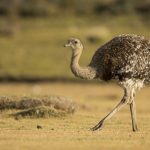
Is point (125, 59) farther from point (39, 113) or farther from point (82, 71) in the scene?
point (39, 113)

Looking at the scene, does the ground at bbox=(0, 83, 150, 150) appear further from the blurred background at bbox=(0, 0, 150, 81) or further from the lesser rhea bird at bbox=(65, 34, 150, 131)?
the blurred background at bbox=(0, 0, 150, 81)

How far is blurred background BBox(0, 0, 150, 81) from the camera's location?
129 ft

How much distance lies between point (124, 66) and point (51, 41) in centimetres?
2753

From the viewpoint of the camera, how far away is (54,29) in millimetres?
48438

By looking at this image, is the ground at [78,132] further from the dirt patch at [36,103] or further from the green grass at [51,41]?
the green grass at [51,41]

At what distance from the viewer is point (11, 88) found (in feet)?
117

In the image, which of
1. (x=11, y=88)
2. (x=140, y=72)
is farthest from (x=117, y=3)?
(x=140, y=72)

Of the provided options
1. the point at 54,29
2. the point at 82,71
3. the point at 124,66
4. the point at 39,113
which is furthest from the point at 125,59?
the point at 54,29

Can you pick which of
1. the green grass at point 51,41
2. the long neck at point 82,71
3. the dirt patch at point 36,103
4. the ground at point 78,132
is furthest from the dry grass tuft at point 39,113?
the green grass at point 51,41

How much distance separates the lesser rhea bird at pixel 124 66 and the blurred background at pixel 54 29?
20.2 m

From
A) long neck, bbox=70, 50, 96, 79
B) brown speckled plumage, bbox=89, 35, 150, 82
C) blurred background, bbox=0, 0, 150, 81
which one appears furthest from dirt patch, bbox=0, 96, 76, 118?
blurred background, bbox=0, 0, 150, 81

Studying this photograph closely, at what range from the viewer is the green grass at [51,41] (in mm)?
39250

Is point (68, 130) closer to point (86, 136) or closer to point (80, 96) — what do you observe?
point (86, 136)

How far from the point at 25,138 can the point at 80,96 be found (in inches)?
654
